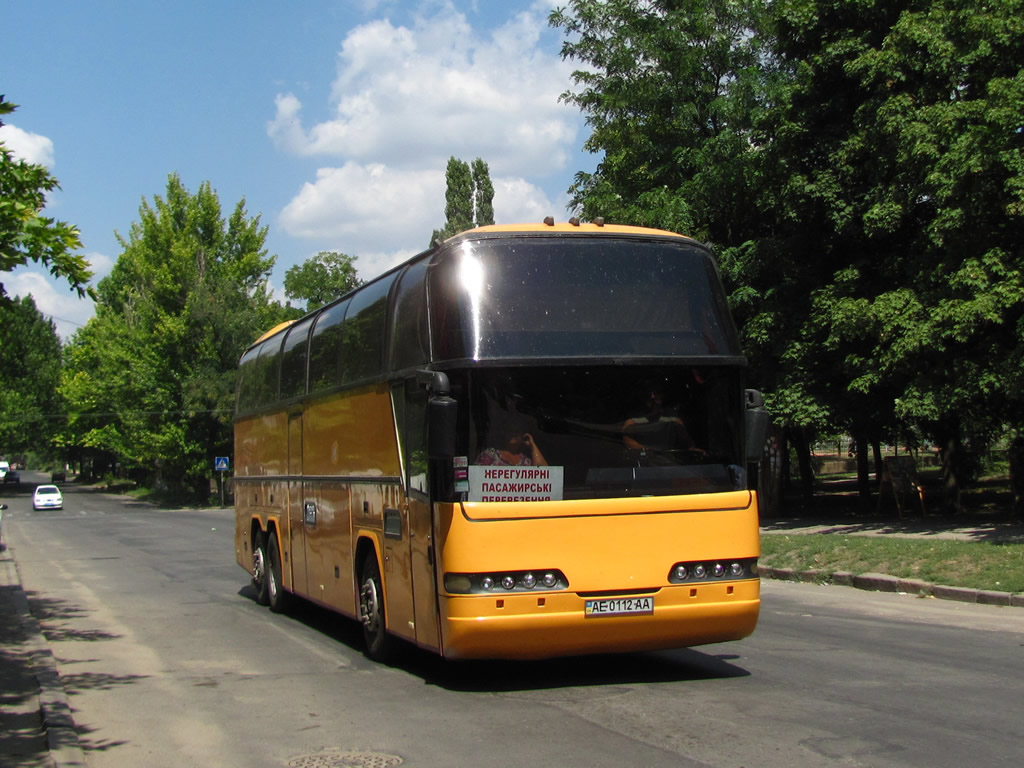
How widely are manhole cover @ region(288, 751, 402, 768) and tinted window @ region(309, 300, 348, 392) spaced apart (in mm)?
4998

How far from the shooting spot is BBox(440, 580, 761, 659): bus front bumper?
7.91m

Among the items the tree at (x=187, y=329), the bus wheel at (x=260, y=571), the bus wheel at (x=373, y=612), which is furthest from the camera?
the tree at (x=187, y=329)

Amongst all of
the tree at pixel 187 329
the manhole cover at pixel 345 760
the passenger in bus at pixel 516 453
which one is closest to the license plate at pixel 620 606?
the passenger in bus at pixel 516 453

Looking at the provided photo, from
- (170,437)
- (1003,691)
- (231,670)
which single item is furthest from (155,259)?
(1003,691)

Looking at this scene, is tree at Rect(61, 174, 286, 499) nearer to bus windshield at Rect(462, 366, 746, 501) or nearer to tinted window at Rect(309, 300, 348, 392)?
tinted window at Rect(309, 300, 348, 392)

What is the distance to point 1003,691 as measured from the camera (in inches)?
315

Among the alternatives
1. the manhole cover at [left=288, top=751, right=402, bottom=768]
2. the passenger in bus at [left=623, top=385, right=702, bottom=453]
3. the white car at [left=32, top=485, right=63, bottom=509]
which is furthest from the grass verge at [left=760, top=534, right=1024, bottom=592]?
the white car at [left=32, top=485, right=63, bottom=509]

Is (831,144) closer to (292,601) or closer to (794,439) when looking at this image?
(794,439)

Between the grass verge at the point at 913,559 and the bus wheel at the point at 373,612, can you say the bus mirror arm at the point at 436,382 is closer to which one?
the bus wheel at the point at 373,612

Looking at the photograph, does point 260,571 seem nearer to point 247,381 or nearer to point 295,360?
point 247,381

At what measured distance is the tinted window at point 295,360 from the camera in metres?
12.9

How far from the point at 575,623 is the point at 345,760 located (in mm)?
2106

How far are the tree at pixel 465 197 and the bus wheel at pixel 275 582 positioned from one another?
194ft

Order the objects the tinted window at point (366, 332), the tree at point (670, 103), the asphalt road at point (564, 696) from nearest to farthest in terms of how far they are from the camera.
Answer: the asphalt road at point (564, 696), the tinted window at point (366, 332), the tree at point (670, 103)
